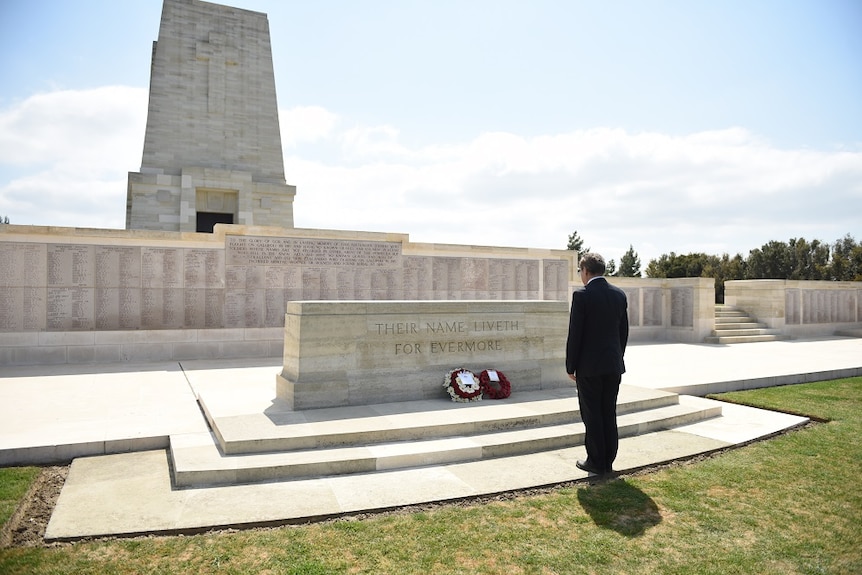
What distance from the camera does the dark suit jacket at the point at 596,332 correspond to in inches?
187

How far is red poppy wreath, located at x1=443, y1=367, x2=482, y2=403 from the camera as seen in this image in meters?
6.82

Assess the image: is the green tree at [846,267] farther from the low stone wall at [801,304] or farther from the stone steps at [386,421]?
the stone steps at [386,421]

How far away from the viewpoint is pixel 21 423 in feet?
19.3

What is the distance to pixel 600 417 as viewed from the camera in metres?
4.83

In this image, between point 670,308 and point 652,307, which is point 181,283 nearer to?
point 652,307

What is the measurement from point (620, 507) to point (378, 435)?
2.41 m

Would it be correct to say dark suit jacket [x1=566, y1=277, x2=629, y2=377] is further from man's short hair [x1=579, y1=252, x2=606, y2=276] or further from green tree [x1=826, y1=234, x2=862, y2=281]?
green tree [x1=826, y1=234, x2=862, y2=281]

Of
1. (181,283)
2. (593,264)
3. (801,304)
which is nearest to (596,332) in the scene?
(593,264)

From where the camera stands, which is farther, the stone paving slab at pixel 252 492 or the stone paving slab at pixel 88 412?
the stone paving slab at pixel 88 412

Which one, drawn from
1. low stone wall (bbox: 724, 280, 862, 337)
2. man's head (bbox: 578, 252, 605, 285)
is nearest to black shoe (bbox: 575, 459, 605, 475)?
man's head (bbox: 578, 252, 605, 285)

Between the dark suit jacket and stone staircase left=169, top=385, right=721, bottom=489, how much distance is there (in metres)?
1.20

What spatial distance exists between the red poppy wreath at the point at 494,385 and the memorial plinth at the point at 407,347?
31 centimetres

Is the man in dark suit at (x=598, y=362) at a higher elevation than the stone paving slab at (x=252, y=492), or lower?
higher

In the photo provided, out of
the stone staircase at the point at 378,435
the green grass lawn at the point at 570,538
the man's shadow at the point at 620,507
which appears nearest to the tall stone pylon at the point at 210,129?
the stone staircase at the point at 378,435
